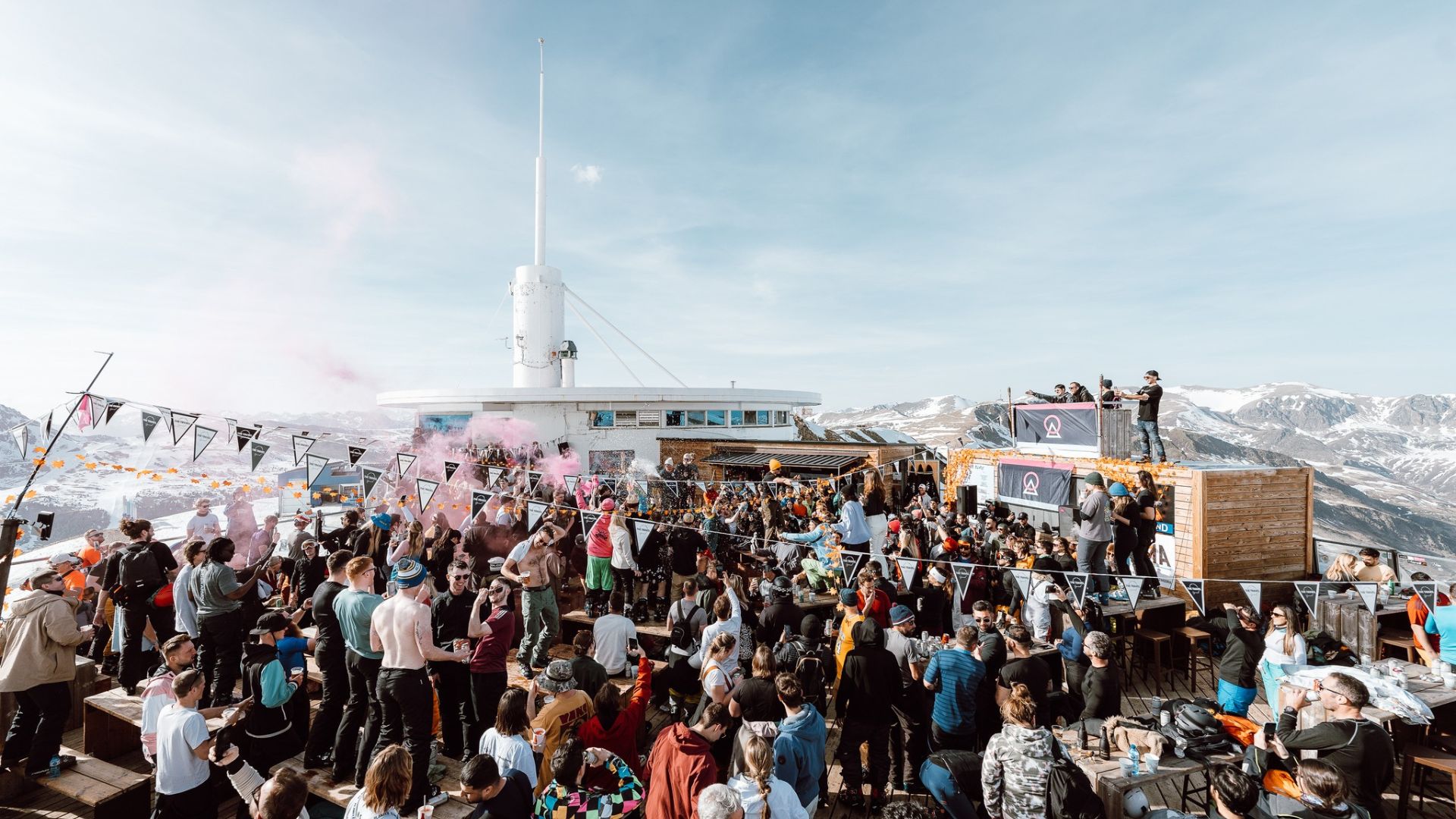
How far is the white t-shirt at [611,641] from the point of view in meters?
6.85

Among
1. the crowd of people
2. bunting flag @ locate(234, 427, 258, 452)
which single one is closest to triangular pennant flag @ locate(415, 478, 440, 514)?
the crowd of people

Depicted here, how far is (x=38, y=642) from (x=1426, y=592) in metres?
15.1

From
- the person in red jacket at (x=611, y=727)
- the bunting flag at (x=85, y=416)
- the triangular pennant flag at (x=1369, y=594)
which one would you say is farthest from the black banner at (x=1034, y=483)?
the bunting flag at (x=85, y=416)

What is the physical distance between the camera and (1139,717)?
17.9 feet

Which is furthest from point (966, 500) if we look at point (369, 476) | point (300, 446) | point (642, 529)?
point (300, 446)

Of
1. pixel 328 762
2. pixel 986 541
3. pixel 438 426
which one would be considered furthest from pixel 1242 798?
pixel 438 426

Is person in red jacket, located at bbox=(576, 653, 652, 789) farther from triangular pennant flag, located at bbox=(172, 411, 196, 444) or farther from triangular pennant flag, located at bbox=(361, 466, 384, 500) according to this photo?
triangular pennant flag, located at bbox=(172, 411, 196, 444)

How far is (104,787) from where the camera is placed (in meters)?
5.29

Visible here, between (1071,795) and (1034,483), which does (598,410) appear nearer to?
(1034,483)

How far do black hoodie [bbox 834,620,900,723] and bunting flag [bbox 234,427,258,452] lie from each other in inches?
438

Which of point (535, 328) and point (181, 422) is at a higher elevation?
point (535, 328)

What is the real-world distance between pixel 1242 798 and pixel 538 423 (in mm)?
20293

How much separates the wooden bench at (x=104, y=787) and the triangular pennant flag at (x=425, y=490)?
16.7 feet

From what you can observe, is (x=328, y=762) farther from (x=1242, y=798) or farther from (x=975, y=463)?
(x=975, y=463)
